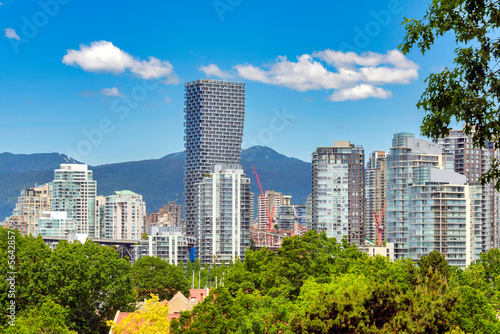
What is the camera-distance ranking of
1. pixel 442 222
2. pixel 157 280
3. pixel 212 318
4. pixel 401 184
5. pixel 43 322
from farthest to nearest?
pixel 401 184, pixel 442 222, pixel 157 280, pixel 43 322, pixel 212 318

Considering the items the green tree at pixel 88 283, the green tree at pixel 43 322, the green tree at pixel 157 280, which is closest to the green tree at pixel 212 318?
the green tree at pixel 43 322

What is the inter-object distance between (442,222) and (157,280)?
53.4 metres

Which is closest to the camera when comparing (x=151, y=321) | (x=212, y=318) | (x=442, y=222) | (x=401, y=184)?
(x=212, y=318)

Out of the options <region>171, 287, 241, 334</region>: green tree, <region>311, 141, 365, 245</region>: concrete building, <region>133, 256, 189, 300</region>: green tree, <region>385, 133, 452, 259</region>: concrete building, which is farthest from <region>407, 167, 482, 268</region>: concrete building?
<region>171, 287, 241, 334</region>: green tree

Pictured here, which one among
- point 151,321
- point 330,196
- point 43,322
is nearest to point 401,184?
point 330,196

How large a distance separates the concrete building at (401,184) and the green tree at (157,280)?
41336 millimetres

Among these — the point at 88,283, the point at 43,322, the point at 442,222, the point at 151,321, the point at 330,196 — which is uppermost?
the point at 330,196

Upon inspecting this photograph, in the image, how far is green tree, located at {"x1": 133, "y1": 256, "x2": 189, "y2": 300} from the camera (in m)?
101

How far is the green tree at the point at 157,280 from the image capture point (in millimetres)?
100812

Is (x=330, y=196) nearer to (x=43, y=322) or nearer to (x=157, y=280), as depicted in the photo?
(x=157, y=280)

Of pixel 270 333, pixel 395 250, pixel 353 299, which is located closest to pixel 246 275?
pixel 270 333

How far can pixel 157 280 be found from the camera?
101312mm

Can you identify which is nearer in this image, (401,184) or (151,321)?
(151,321)

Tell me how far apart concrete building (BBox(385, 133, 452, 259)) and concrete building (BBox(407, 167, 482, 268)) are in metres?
1.16
